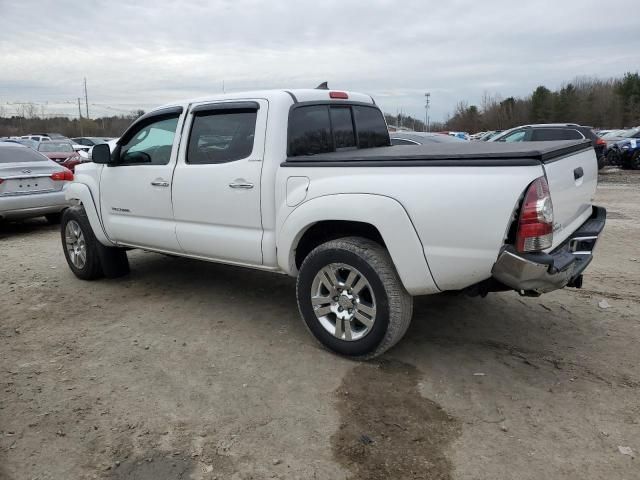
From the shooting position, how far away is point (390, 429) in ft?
9.82

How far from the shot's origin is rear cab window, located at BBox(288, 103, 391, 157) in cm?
419

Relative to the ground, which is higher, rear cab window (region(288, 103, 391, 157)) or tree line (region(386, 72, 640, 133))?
tree line (region(386, 72, 640, 133))

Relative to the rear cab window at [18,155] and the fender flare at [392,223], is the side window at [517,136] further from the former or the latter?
the fender flare at [392,223]

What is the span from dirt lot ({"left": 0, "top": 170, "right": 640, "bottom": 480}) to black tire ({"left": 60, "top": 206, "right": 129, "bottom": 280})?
0.45 m

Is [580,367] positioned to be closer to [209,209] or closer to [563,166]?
[563,166]

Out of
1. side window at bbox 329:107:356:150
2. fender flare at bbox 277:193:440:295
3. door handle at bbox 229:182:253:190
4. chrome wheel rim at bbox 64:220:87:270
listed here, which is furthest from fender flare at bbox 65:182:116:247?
fender flare at bbox 277:193:440:295

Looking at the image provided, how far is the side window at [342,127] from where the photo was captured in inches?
182

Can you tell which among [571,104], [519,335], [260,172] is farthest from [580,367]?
[571,104]

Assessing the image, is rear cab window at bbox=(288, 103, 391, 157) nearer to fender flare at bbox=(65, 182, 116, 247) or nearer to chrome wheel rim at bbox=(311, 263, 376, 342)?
chrome wheel rim at bbox=(311, 263, 376, 342)

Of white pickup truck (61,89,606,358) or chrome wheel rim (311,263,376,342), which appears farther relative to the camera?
chrome wheel rim (311,263,376,342)

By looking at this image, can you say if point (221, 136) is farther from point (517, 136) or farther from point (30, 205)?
point (517, 136)

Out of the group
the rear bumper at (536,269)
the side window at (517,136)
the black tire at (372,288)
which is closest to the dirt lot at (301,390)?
the black tire at (372,288)

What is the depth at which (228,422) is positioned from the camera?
10.1ft

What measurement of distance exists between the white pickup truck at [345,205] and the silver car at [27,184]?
4166 mm
